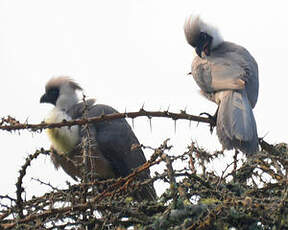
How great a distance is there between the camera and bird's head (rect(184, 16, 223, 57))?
759cm

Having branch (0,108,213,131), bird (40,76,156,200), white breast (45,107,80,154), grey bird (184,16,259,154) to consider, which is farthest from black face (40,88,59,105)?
branch (0,108,213,131)

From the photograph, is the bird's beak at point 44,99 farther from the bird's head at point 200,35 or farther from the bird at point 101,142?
the bird's head at point 200,35

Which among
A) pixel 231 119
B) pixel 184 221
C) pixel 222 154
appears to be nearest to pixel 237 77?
pixel 231 119

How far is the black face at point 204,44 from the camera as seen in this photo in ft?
24.7

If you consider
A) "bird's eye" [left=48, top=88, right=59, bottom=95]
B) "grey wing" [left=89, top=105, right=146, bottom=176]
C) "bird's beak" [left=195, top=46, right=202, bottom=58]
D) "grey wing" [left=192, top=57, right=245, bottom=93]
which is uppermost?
"bird's beak" [left=195, top=46, right=202, bottom=58]

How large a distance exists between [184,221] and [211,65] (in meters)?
4.22

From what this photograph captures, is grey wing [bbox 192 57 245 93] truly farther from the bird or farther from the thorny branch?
the thorny branch

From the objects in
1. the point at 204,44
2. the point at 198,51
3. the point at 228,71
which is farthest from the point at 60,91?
the point at 228,71

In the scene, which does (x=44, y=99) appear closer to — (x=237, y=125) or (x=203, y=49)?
(x=203, y=49)

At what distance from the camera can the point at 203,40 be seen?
7668 millimetres

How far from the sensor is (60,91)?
7.51m

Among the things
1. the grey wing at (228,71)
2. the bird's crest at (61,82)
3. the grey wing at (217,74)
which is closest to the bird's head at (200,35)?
the grey wing at (228,71)

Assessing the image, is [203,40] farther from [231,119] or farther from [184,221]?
[184,221]

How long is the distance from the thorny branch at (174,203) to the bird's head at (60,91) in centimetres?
352
